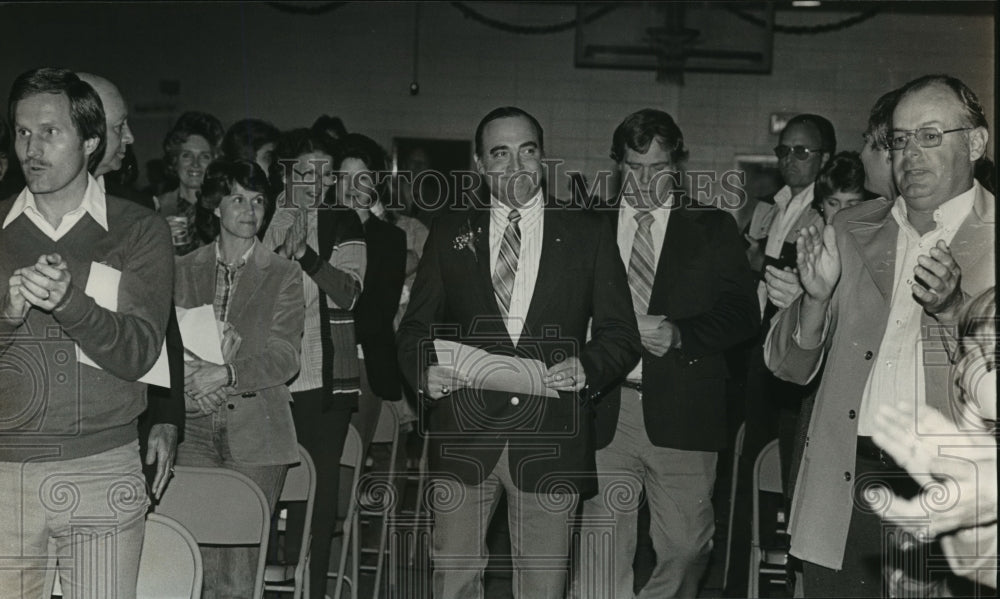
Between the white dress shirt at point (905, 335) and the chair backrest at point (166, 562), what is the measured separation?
1474 mm

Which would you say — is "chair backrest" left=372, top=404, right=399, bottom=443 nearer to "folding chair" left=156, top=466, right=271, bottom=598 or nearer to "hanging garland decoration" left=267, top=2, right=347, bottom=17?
"folding chair" left=156, top=466, right=271, bottom=598

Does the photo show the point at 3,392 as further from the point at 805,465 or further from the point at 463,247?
the point at 805,465

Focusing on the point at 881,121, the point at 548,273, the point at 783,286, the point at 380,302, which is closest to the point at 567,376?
the point at 548,273

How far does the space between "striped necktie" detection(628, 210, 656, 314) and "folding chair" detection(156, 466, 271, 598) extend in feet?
4.17

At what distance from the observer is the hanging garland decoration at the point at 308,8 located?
7512mm

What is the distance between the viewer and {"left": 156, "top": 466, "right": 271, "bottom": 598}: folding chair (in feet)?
8.82

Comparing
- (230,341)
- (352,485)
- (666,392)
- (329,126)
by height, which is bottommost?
(352,485)

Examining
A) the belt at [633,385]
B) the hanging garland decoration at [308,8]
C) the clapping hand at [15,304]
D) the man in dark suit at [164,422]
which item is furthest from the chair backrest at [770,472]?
the hanging garland decoration at [308,8]

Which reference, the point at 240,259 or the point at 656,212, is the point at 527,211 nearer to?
the point at 656,212

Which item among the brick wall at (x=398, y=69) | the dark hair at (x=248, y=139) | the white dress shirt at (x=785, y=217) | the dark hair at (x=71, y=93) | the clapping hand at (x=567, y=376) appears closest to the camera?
the dark hair at (x=71, y=93)

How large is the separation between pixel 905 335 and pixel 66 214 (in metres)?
1.74

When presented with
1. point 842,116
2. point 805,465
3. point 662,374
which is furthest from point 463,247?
point 842,116

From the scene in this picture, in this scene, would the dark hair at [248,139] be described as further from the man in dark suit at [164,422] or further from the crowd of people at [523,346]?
the man in dark suit at [164,422]

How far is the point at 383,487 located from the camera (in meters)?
4.03
